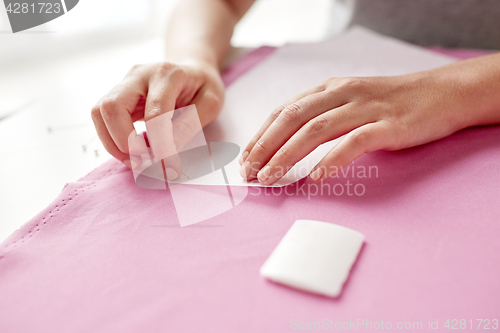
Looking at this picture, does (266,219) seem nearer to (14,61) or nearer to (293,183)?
(293,183)

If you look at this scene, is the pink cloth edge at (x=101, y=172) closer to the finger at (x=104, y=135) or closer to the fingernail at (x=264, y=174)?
the finger at (x=104, y=135)

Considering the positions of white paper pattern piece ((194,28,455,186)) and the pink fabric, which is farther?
white paper pattern piece ((194,28,455,186))

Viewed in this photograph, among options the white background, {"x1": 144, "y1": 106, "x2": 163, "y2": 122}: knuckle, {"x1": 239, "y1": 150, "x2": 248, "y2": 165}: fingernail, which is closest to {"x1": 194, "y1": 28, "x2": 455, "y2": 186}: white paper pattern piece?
{"x1": 239, "y1": 150, "x2": 248, "y2": 165}: fingernail

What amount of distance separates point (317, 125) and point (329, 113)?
30 millimetres

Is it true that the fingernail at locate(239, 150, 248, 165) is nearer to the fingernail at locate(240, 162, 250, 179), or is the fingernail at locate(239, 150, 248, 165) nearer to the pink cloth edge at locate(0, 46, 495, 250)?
the fingernail at locate(240, 162, 250, 179)

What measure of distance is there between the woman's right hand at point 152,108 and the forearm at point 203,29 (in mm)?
158

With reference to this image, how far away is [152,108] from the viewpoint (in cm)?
57

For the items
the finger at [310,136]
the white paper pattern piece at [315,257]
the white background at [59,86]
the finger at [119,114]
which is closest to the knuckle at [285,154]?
the finger at [310,136]

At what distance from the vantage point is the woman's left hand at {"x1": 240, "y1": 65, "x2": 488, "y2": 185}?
53 cm

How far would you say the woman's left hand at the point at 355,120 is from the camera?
20.7 inches

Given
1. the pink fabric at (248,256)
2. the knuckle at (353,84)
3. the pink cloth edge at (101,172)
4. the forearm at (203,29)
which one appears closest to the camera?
the pink fabric at (248,256)

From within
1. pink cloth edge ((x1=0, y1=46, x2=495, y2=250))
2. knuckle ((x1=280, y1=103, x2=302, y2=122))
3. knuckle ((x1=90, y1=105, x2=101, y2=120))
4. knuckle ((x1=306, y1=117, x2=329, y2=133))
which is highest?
knuckle ((x1=90, y1=105, x2=101, y2=120))

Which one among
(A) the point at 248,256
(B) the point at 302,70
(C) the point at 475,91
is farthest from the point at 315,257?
(B) the point at 302,70

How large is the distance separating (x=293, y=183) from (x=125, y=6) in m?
1.09
